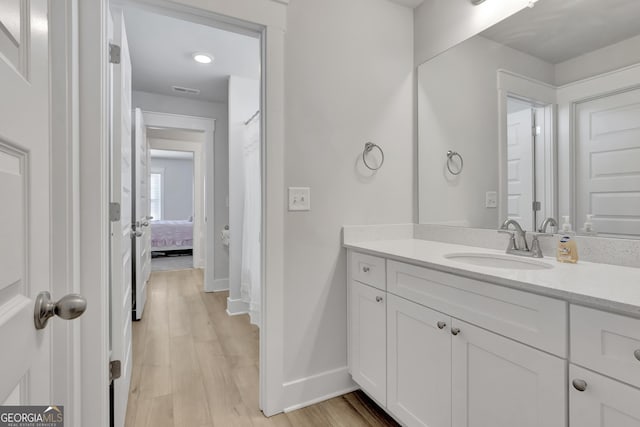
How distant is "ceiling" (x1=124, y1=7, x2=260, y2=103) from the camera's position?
2352mm

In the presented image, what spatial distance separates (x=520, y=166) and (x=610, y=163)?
14.0 inches

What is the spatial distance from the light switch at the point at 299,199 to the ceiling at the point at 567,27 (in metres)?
1.24

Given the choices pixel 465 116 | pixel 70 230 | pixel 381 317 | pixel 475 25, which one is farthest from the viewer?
pixel 465 116

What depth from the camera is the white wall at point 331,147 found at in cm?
169

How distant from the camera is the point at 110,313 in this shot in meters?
1.46

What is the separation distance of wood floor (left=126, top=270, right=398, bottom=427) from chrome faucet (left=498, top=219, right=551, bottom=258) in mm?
1016

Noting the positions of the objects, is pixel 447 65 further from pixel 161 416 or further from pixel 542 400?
pixel 161 416

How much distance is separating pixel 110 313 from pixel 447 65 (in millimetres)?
2206

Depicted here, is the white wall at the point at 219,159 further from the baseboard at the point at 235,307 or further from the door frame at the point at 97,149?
the door frame at the point at 97,149

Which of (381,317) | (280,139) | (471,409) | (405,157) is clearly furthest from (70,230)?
(405,157)

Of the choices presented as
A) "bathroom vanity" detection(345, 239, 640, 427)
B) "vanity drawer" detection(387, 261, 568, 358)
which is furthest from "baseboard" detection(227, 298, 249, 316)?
"vanity drawer" detection(387, 261, 568, 358)

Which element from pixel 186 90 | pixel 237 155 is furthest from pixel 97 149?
pixel 186 90

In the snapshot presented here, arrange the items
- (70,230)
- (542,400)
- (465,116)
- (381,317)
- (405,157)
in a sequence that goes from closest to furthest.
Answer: (542,400) → (70,230) → (381,317) → (465,116) → (405,157)

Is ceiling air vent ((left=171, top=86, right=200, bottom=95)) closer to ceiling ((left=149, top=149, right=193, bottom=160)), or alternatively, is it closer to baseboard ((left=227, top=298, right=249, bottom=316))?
baseboard ((left=227, top=298, right=249, bottom=316))
